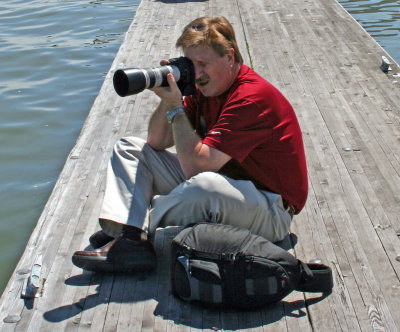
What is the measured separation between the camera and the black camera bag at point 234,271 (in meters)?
2.33

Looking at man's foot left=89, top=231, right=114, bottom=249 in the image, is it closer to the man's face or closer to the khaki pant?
the khaki pant

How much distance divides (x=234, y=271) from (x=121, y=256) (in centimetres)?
52

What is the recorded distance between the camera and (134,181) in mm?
2771

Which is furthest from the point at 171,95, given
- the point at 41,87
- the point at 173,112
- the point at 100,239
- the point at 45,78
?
the point at 45,78

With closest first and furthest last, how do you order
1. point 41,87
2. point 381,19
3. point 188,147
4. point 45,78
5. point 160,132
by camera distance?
1. point 188,147
2. point 160,132
3. point 41,87
4. point 45,78
5. point 381,19

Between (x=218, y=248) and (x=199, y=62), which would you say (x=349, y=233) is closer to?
(x=218, y=248)

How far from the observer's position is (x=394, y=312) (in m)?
2.37

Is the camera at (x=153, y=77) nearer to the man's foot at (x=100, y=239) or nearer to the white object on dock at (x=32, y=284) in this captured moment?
the man's foot at (x=100, y=239)

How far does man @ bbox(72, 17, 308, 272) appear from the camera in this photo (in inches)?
103

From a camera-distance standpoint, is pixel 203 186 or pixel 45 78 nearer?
pixel 203 186

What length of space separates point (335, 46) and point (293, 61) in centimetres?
68

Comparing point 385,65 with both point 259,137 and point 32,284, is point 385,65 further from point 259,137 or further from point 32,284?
point 32,284

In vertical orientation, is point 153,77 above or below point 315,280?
above

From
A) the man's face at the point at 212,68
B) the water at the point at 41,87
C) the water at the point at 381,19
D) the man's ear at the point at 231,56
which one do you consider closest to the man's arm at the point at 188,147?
the man's face at the point at 212,68
